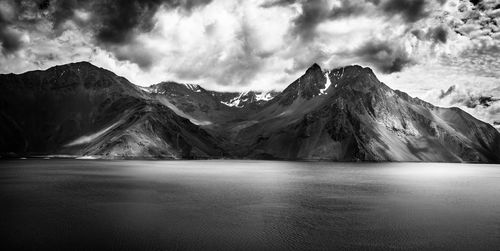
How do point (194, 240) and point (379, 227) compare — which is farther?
point (379, 227)

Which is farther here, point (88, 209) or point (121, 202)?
point (121, 202)

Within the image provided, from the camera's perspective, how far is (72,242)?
40.9 metres

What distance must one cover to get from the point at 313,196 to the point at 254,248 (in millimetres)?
46499

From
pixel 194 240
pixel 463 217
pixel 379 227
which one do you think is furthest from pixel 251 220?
pixel 463 217

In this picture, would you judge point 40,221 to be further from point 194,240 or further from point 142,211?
point 194,240

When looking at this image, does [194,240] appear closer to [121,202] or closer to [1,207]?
[121,202]

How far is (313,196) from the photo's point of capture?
8431cm

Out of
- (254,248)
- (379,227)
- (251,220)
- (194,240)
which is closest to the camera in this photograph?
(254,248)

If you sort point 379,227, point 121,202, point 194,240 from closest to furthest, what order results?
point 194,240 → point 379,227 → point 121,202

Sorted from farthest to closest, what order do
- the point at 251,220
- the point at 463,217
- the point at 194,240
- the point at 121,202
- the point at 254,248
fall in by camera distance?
the point at 121,202 → the point at 463,217 → the point at 251,220 → the point at 194,240 → the point at 254,248

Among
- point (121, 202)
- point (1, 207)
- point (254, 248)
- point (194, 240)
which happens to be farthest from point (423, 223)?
point (1, 207)

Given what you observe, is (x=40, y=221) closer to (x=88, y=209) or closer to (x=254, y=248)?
(x=88, y=209)

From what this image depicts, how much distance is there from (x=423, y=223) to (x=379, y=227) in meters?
8.15

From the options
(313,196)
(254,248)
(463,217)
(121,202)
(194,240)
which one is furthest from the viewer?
(313,196)
